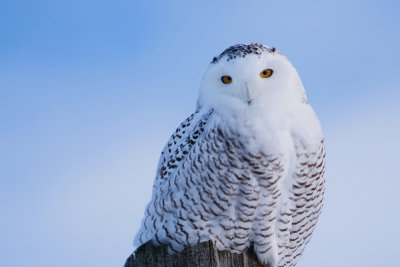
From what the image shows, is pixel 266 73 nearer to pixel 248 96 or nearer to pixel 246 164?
pixel 248 96

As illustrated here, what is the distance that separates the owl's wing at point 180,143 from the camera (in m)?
3.15

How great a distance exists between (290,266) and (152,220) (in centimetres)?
104

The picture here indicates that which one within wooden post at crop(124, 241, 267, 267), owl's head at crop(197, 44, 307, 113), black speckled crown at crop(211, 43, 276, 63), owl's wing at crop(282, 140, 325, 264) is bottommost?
wooden post at crop(124, 241, 267, 267)

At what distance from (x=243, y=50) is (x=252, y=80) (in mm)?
230

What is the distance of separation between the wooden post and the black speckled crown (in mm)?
1159

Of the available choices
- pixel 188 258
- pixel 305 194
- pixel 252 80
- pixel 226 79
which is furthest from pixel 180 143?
pixel 188 258

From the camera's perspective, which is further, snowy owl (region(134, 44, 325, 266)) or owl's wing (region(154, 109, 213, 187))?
owl's wing (region(154, 109, 213, 187))

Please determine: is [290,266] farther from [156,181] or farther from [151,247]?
[151,247]

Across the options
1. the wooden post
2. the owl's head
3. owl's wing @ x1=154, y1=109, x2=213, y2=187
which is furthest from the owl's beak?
the wooden post

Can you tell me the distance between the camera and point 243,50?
9.93 ft

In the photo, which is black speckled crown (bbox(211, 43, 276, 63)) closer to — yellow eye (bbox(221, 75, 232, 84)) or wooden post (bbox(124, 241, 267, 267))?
yellow eye (bbox(221, 75, 232, 84))

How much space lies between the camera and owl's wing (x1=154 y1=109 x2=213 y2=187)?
3152 millimetres

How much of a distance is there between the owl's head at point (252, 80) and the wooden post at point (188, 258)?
2.93 feet

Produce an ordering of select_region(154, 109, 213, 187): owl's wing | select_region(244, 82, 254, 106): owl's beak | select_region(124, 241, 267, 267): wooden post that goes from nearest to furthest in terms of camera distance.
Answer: select_region(124, 241, 267, 267): wooden post < select_region(244, 82, 254, 106): owl's beak < select_region(154, 109, 213, 187): owl's wing
